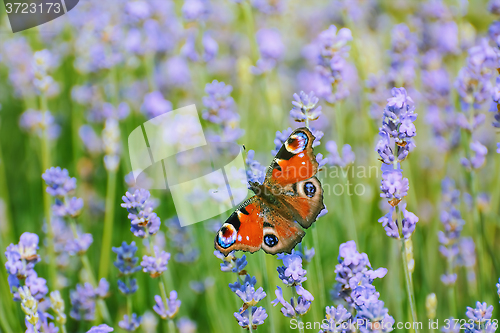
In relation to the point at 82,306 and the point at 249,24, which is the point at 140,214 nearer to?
the point at 82,306

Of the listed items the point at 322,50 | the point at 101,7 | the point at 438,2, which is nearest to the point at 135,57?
the point at 101,7

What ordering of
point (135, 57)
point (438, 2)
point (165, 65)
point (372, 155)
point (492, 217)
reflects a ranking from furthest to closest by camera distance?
point (165, 65) < point (135, 57) < point (438, 2) < point (372, 155) < point (492, 217)

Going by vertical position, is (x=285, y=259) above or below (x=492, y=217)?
above

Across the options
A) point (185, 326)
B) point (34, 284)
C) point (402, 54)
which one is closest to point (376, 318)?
point (34, 284)

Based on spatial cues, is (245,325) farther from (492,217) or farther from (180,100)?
(180,100)

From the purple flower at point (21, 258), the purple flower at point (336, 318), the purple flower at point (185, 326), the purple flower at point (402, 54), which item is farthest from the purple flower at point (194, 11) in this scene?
the purple flower at point (336, 318)

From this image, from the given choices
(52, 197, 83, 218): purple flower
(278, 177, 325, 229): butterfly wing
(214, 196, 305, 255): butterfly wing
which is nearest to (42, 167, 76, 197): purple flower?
(52, 197, 83, 218): purple flower

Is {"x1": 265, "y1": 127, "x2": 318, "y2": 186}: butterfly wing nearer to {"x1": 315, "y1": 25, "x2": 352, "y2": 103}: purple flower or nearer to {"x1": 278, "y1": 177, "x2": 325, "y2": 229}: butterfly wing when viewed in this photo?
{"x1": 278, "y1": 177, "x2": 325, "y2": 229}: butterfly wing
